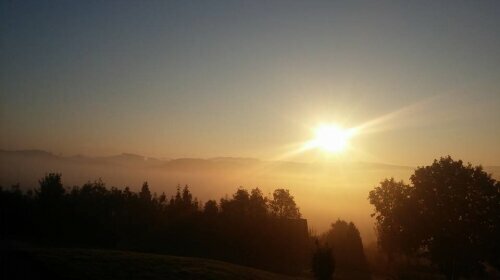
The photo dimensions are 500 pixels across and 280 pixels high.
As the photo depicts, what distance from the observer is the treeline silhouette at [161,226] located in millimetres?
62031

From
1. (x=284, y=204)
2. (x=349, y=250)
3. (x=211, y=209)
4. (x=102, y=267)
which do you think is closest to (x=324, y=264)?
(x=102, y=267)

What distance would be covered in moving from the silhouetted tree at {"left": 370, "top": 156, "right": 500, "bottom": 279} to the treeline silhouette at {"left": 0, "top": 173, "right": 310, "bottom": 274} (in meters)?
19.9

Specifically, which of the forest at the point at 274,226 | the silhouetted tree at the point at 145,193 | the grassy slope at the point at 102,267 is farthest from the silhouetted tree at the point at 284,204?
the grassy slope at the point at 102,267

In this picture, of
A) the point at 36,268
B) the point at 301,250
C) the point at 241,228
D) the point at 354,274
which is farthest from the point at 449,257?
the point at 36,268

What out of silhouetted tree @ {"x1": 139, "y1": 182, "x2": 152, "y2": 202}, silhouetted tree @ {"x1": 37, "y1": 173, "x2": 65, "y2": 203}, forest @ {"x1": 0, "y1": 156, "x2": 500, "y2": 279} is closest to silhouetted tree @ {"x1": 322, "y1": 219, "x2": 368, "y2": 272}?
forest @ {"x1": 0, "y1": 156, "x2": 500, "y2": 279}

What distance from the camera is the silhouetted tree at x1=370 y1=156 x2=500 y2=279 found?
51594mm

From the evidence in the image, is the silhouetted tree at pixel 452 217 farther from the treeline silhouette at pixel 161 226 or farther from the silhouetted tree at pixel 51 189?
the silhouetted tree at pixel 51 189

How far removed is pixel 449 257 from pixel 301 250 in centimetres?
2533

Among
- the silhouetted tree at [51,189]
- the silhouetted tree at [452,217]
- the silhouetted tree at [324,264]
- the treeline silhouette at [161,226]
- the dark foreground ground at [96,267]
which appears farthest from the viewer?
the silhouetted tree at [51,189]

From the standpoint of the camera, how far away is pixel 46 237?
6016 cm

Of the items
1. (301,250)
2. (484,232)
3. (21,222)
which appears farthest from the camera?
(301,250)

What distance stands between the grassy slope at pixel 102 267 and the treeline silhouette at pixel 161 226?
23.8m

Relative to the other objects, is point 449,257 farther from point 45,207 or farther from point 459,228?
point 45,207

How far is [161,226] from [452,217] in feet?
161
